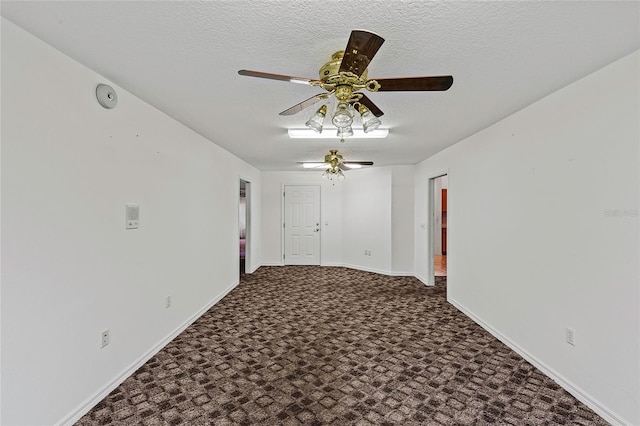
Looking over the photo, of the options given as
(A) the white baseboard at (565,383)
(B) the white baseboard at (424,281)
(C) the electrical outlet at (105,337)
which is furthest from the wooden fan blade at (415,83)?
(B) the white baseboard at (424,281)

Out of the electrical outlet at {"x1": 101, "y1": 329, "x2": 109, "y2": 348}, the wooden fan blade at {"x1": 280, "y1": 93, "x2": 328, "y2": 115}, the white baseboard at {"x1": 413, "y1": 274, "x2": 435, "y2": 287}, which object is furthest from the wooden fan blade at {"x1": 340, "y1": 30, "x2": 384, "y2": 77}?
the white baseboard at {"x1": 413, "y1": 274, "x2": 435, "y2": 287}

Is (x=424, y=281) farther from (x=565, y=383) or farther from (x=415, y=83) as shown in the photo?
(x=415, y=83)

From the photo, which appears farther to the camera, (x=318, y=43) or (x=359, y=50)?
(x=318, y=43)

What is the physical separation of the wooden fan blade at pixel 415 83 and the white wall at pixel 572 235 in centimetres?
129

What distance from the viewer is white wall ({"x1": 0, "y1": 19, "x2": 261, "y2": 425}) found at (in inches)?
65.9

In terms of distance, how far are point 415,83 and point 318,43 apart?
1.96ft

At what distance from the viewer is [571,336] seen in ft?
7.84

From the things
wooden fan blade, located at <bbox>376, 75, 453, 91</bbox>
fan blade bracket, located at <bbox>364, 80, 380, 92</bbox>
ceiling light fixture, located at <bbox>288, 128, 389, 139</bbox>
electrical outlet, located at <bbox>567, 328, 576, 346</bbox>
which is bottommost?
electrical outlet, located at <bbox>567, 328, 576, 346</bbox>

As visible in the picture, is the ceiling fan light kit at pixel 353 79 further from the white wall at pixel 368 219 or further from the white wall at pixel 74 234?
the white wall at pixel 368 219

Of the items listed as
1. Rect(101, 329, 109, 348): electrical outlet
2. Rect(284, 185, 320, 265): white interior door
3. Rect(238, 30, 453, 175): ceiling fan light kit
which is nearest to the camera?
Rect(238, 30, 453, 175): ceiling fan light kit

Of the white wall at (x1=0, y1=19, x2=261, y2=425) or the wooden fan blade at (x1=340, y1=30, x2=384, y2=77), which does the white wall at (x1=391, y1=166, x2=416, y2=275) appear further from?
the wooden fan blade at (x1=340, y1=30, x2=384, y2=77)

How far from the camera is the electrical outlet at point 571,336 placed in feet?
7.75

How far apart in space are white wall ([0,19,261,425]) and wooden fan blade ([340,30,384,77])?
1.76 meters

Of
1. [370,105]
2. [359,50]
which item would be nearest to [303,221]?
[370,105]
